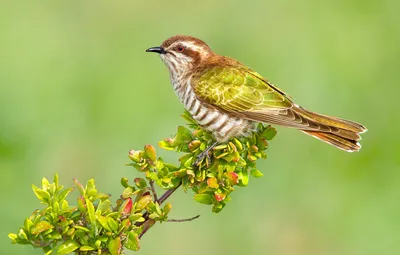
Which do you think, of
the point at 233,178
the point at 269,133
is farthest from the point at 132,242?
the point at 269,133

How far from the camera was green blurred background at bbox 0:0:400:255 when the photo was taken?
26.8 ft

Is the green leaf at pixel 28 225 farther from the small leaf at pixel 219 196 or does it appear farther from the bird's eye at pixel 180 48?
the bird's eye at pixel 180 48

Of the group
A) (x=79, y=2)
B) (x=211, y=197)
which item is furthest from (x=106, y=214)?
(x=79, y=2)

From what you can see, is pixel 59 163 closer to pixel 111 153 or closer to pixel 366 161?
pixel 111 153

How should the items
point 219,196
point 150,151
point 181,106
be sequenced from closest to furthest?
point 150,151 < point 219,196 < point 181,106

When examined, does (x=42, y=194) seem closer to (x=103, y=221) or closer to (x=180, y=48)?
(x=103, y=221)

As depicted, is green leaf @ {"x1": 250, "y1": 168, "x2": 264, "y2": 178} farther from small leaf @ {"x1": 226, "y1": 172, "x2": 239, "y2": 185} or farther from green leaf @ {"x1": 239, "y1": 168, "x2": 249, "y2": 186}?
small leaf @ {"x1": 226, "y1": 172, "x2": 239, "y2": 185}

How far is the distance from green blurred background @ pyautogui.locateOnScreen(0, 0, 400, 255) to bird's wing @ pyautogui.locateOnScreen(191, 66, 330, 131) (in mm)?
1625

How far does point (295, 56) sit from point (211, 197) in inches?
217

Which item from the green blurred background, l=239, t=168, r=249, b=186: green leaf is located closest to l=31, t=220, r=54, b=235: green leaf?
l=239, t=168, r=249, b=186: green leaf

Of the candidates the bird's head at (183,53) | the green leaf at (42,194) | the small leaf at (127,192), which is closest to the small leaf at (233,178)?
the small leaf at (127,192)

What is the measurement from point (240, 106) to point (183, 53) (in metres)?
0.68

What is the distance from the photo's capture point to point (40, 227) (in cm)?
431

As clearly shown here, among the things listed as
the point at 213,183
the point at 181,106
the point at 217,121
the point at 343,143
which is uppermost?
the point at 213,183
